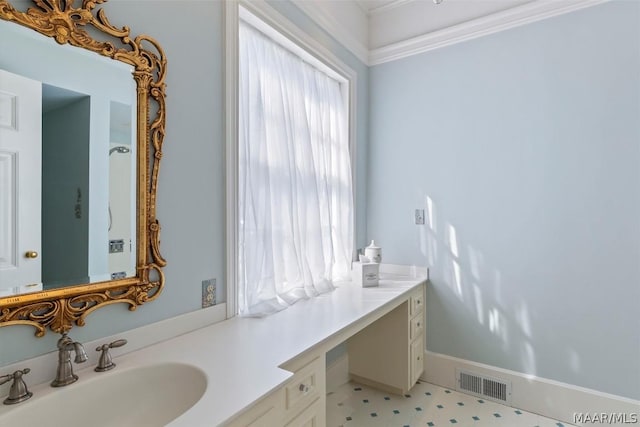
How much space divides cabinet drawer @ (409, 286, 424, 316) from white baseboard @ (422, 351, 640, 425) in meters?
0.46

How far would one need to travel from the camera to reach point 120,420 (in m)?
1.06

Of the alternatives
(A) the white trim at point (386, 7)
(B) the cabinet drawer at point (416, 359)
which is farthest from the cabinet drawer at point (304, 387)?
(A) the white trim at point (386, 7)

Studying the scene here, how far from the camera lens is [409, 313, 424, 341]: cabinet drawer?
240 cm

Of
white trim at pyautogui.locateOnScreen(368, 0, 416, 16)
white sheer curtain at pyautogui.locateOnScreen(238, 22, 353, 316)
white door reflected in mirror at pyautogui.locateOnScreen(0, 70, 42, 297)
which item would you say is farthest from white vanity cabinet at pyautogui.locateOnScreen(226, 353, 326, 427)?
white trim at pyautogui.locateOnScreen(368, 0, 416, 16)

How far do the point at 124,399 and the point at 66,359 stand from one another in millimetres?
225

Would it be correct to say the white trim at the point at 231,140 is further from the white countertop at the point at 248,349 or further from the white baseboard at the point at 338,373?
the white baseboard at the point at 338,373

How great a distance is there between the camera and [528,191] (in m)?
2.27

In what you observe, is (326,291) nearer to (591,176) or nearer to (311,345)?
(311,345)

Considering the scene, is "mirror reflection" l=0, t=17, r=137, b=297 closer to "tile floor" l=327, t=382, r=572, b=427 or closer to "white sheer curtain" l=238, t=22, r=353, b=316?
"white sheer curtain" l=238, t=22, r=353, b=316

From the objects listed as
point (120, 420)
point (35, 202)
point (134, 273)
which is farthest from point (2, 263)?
point (120, 420)

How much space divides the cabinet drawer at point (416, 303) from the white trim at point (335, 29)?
2009mm

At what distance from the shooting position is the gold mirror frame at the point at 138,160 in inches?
39.7

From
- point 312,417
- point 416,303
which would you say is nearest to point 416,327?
point 416,303

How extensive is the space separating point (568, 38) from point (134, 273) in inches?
112
